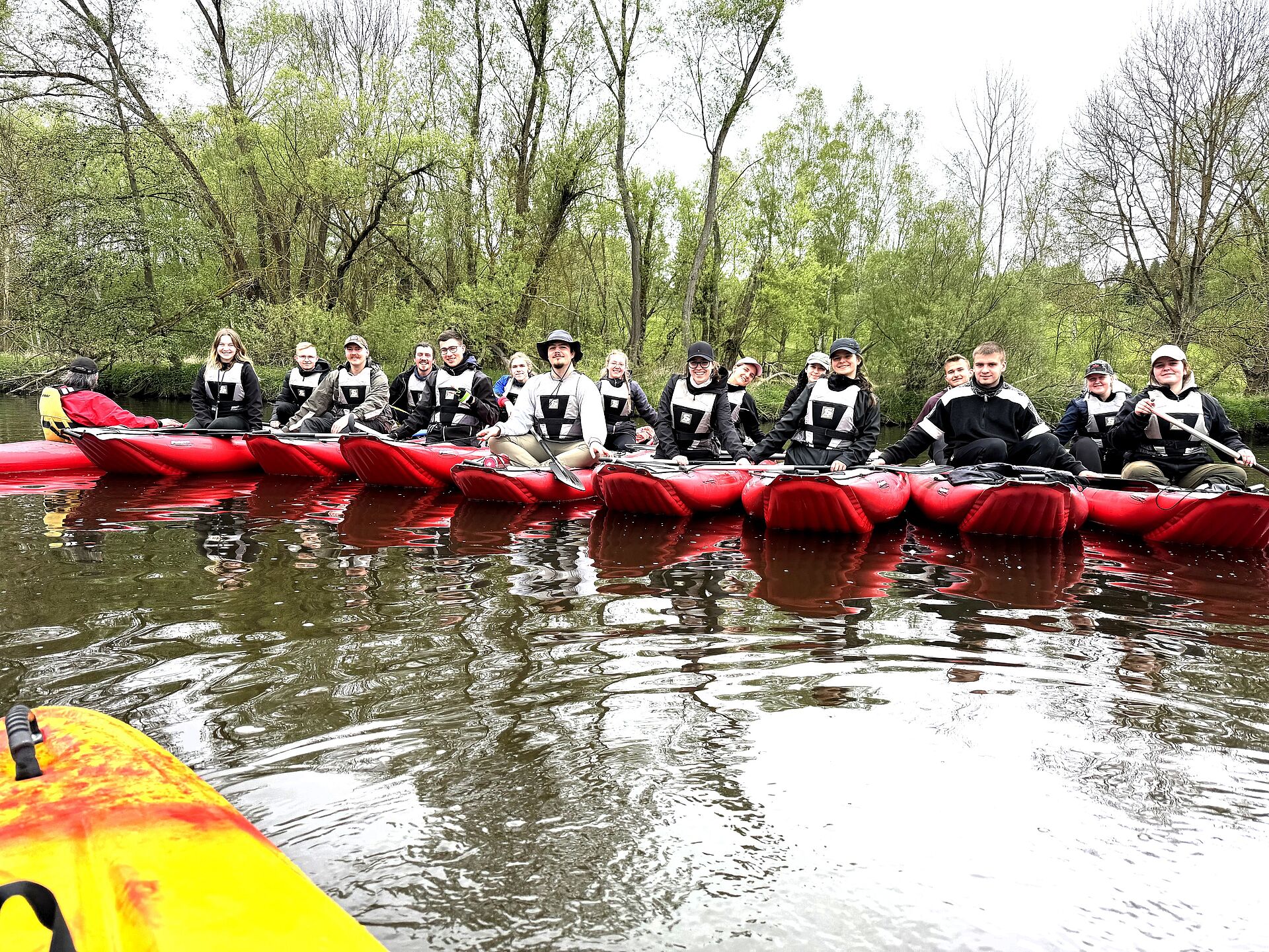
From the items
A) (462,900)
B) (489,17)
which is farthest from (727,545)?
(489,17)

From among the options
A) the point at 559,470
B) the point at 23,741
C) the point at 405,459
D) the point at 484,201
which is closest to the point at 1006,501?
the point at 559,470

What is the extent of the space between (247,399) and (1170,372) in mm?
9370

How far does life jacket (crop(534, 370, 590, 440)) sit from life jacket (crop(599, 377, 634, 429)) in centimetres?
100

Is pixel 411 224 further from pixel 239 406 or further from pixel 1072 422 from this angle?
pixel 1072 422

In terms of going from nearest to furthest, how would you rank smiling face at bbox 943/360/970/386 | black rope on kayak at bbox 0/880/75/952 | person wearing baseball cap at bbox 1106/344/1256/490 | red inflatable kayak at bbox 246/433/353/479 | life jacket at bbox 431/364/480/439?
black rope on kayak at bbox 0/880/75/952
person wearing baseball cap at bbox 1106/344/1256/490
smiling face at bbox 943/360/970/386
red inflatable kayak at bbox 246/433/353/479
life jacket at bbox 431/364/480/439

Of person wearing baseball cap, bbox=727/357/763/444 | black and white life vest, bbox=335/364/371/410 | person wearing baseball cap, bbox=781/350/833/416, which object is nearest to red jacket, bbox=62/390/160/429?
black and white life vest, bbox=335/364/371/410

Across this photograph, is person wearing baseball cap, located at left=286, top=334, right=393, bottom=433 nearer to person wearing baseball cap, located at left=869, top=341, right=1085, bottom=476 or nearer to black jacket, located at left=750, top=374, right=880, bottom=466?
black jacket, located at left=750, top=374, right=880, bottom=466

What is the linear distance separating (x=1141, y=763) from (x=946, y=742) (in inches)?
24.2

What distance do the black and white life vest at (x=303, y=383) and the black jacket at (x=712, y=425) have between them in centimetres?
461

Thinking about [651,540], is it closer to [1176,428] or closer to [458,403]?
[458,403]

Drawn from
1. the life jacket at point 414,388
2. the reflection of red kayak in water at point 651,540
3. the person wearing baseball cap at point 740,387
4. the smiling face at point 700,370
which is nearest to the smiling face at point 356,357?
the life jacket at point 414,388

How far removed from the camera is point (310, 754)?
2.89 m

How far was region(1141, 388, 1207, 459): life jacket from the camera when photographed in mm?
7426

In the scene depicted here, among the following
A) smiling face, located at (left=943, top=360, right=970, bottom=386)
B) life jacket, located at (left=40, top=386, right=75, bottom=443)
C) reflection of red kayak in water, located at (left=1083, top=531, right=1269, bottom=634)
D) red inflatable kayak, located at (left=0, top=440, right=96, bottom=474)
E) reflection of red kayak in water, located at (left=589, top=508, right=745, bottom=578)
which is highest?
smiling face, located at (left=943, top=360, right=970, bottom=386)
